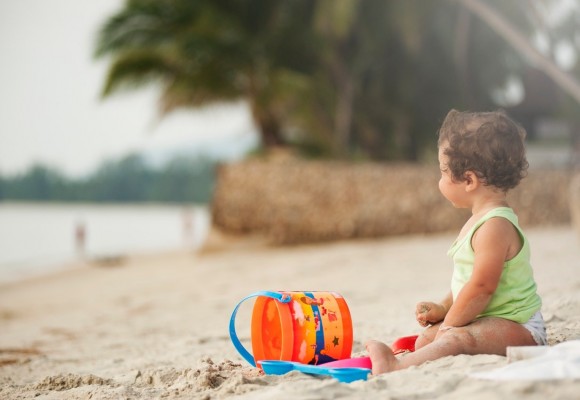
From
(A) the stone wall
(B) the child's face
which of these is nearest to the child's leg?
(B) the child's face

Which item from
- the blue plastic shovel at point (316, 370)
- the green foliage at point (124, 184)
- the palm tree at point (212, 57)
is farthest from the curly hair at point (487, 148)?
the green foliage at point (124, 184)

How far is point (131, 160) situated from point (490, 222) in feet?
187

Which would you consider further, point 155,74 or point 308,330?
point 155,74

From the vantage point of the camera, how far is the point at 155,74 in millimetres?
16516

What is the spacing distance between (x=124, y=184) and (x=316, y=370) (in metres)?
56.9

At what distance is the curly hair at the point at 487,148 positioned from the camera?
2529mm

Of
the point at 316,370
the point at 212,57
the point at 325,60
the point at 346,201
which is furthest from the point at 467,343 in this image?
the point at 325,60

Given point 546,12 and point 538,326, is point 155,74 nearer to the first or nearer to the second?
point 546,12

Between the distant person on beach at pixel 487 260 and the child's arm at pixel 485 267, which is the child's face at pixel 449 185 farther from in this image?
the child's arm at pixel 485 267

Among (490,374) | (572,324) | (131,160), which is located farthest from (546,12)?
(131,160)

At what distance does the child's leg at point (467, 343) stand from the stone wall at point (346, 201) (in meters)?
9.15

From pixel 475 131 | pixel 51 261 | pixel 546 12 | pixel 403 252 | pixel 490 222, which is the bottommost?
pixel 51 261

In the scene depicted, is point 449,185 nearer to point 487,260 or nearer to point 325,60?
point 487,260

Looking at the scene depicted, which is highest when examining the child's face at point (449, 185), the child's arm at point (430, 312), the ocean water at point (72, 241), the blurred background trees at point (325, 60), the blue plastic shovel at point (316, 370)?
the blurred background trees at point (325, 60)
